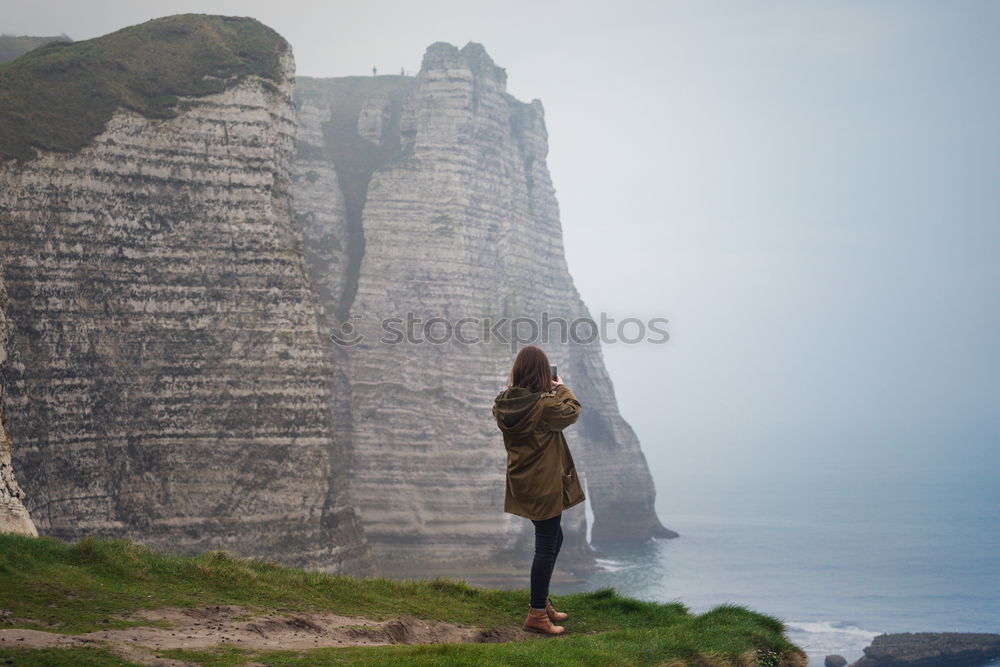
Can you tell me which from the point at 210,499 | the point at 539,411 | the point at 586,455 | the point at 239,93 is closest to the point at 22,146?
the point at 239,93

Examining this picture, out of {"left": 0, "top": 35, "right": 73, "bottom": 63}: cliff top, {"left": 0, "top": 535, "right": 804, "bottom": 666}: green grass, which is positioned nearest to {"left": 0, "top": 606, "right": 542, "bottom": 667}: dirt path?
A: {"left": 0, "top": 535, "right": 804, "bottom": 666}: green grass

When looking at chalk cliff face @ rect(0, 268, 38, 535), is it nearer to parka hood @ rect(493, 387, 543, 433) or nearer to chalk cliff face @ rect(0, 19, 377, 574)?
parka hood @ rect(493, 387, 543, 433)

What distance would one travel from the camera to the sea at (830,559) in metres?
51.5

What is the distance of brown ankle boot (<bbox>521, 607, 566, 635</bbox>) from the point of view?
9414mm

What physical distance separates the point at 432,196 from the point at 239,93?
24286 mm

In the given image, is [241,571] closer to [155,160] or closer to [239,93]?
[155,160]

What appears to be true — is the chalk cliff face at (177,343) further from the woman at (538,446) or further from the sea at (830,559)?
the woman at (538,446)

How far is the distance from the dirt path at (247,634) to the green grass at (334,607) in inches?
8.6

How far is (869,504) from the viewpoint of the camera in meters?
106

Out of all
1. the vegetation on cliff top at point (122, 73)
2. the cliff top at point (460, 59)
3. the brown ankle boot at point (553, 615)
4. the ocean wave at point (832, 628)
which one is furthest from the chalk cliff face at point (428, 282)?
the brown ankle boot at point (553, 615)

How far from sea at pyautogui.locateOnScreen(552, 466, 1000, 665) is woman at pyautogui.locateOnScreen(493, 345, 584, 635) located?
2335 cm

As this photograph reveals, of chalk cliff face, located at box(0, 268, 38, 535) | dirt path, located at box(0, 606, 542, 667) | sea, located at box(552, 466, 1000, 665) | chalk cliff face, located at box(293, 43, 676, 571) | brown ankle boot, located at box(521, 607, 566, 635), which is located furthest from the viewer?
chalk cliff face, located at box(293, 43, 676, 571)

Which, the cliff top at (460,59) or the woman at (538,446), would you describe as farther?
the cliff top at (460,59)

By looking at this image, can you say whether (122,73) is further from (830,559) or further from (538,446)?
(830,559)
